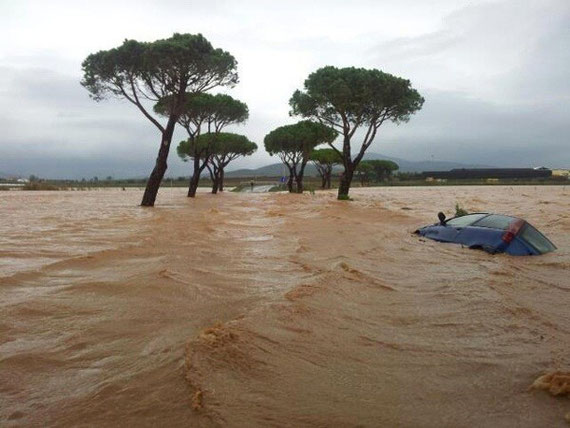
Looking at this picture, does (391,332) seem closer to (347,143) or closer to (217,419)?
(217,419)

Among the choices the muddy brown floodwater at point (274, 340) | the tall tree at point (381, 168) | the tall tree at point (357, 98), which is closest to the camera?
the muddy brown floodwater at point (274, 340)

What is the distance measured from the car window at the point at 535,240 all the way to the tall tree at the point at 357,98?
1808 centimetres

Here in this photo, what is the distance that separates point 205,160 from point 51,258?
28.8 meters

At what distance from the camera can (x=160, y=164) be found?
806 inches

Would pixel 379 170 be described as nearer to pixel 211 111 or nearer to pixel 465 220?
pixel 211 111

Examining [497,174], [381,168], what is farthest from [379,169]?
[497,174]

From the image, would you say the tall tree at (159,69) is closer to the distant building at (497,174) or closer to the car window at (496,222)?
the car window at (496,222)

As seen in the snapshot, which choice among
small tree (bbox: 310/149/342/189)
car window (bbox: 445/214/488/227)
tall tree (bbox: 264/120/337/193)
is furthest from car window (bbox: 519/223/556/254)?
small tree (bbox: 310/149/342/189)

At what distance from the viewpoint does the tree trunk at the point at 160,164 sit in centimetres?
2031

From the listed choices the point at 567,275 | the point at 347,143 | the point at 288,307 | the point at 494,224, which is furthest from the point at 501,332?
the point at 347,143

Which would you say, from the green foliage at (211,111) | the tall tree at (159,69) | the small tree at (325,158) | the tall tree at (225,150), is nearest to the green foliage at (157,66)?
the tall tree at (159,69)

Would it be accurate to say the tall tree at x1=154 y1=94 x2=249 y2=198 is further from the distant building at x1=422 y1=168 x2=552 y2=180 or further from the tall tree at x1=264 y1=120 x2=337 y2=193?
the distant building at x1=422 y1=168 x2=552 y2=180

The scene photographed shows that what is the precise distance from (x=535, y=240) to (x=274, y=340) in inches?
265

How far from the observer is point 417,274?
600 cm
